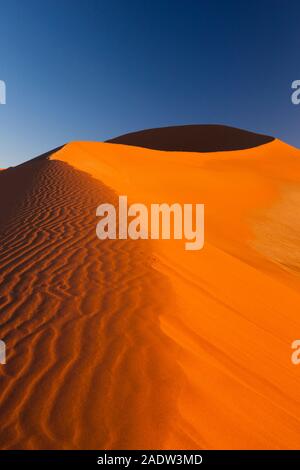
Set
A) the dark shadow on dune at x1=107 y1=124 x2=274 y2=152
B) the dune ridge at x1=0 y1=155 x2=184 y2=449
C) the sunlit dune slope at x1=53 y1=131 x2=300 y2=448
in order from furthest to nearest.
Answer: the dark shadow on dune at x1=107 y1=124 x2=274 y2=152, the sunlit dune slope at x1=53 y1=131 x2=300 y2=448, the dune ridge at x1=0 y1=155 x2=184 y2=449

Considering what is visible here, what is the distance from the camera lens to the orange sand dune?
272 centimetres

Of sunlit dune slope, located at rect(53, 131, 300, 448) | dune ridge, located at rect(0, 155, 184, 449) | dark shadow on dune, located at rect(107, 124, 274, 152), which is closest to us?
dune ridge, located at rect(0, 155, 184, 449)

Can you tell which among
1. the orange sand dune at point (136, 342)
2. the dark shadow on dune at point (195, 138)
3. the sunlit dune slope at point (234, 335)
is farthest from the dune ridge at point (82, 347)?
the dark shadow on dune at point (195, 138)

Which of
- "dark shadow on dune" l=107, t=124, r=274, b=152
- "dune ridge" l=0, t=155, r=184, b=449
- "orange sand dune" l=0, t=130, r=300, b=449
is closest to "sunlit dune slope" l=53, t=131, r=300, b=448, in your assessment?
"orange sand dune" l=0, t=130, r=300, b=449

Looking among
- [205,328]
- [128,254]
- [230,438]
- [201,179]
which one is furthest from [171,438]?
[201,179]

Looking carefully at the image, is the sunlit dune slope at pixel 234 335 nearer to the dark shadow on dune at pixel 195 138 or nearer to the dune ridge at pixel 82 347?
the dune ridge at pixel 82 347

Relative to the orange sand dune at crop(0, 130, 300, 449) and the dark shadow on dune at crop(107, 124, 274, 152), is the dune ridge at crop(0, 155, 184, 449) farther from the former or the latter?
the dark shadow on dune at crop(107, 124, 274, 152)

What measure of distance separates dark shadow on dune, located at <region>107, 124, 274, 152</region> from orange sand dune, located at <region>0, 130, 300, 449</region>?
132ft

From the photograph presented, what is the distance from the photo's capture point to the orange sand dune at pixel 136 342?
107 inches

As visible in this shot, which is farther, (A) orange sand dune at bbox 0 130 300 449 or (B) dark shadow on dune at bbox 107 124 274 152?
(B) dark shadow on dune at bbox 107 124 274 152

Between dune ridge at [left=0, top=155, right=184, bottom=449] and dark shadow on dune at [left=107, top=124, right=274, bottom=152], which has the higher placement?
dark shadow on dune at [left=107, top=124, right=274, bottom=152]

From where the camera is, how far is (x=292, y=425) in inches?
126

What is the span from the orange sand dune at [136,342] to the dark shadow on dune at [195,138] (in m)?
40.1
